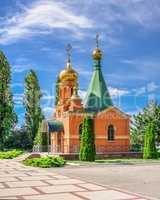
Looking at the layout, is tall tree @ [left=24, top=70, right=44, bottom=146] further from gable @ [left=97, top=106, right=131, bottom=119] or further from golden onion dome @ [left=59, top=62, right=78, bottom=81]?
gable @ [left=97, top=106, right=131, bottom=119]

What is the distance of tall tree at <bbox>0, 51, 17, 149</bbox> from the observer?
43.1 metres

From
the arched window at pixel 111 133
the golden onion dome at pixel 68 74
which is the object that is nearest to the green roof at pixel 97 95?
the arched window at pixel 111 133

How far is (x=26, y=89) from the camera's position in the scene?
1941 inches

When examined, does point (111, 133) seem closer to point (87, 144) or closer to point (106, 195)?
point (87, 144)

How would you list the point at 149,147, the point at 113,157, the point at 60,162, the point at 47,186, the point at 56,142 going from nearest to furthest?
the point at 47,186, the point at 60,162, the point at 149,147, the point at 113,157, the point at 56,142

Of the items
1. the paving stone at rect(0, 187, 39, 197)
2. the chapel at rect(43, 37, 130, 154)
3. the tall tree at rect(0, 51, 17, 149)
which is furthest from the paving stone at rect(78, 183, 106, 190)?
the tall tree at rect(0, 51, 17, 149)

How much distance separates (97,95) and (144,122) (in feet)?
31.8

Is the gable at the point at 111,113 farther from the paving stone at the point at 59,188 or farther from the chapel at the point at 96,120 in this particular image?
the paving stone at the point at 59,188

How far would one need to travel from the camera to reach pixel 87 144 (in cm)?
2753

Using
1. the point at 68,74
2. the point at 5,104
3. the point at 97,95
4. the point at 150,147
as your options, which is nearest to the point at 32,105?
the point at 5,104

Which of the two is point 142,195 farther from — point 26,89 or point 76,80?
point 26,89

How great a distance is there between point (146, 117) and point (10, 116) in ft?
47.7

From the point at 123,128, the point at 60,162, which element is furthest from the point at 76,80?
the point at 60,162

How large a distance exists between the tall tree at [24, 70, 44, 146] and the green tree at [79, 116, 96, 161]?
20090 mm
